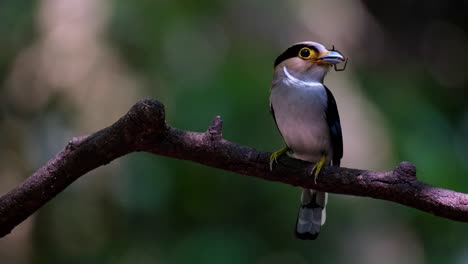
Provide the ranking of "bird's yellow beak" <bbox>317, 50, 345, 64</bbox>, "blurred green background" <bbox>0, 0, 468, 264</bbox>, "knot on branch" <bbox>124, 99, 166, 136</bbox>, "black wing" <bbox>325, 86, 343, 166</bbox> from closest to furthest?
"knot on branch" <bbox>124, 99, 166, 136</bbox> → "bird's yellow beak" <bbox>317, 50, 345, 64</bbox> → "black wing" <bbox>325, 86, 343, 166</bbox> → "blurred green background" <bbox>0, 0, 468, 264</bbox>

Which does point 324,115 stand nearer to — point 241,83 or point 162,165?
point 241,83

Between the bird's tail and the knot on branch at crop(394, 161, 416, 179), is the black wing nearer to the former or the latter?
the bird's tail

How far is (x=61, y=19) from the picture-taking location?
4.64 meters

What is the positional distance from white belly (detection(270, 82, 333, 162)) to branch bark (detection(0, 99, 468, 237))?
0.54 metres

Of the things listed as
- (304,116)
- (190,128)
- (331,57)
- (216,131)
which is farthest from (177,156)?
(190,128)

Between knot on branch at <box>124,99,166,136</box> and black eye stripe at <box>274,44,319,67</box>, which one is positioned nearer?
knot on branch at <box>124,99,166,136</box>

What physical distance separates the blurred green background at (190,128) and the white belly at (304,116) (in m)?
1.10

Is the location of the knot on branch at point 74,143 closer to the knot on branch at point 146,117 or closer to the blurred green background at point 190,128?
the knot on branch at point 146,117

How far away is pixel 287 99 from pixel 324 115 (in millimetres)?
171

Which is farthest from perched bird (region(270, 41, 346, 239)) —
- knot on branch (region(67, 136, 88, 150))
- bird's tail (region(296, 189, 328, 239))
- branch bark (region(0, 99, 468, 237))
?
knot on branch (region(67, 136, 88, 150))

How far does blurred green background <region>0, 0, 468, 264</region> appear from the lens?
454 cm

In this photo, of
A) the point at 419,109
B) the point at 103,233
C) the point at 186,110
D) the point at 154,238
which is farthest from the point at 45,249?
the point at 419,109

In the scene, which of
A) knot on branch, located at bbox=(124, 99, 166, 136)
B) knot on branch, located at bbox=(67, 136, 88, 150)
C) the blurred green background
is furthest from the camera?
the blurred green background

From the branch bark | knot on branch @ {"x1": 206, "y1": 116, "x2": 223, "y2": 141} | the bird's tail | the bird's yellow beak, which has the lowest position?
the bird's tail
